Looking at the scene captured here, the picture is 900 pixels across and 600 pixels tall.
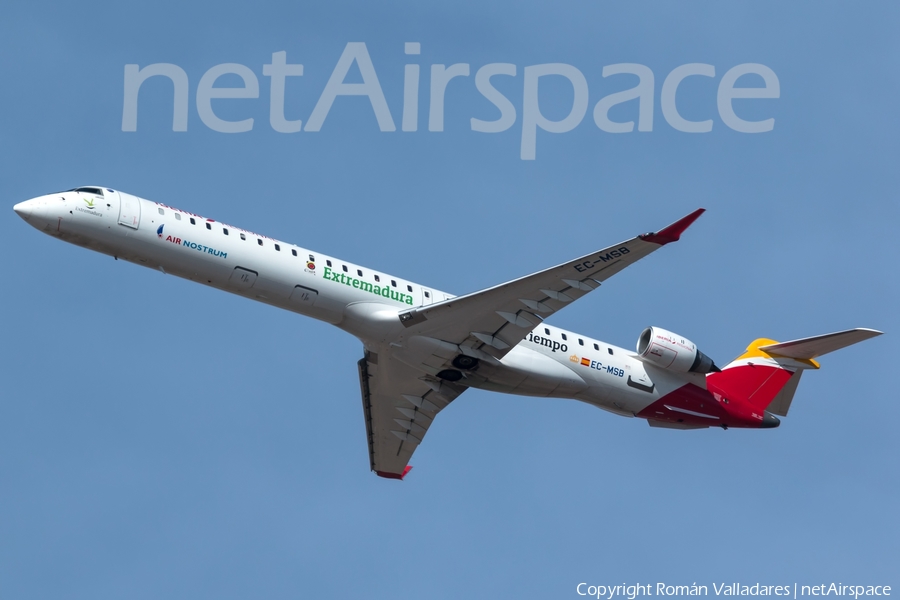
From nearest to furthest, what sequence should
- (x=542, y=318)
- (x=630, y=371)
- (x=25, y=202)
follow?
(x=25, y=202) → (x=542, y=318) → (x=630, y=371)

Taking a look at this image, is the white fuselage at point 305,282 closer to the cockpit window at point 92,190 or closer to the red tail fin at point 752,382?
the cockpit window at point 92,190

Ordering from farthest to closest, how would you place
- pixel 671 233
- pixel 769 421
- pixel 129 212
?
1. pixel 769 421
2. pixel 129 212
3. pixel 671 233

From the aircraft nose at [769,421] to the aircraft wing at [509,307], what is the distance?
9309 millimetres

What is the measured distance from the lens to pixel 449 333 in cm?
3084

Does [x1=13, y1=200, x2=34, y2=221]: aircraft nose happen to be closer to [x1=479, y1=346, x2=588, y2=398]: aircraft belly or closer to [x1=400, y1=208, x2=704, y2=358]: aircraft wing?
[x1=400, y1=208, x2=704, y2=358]: aircraft wing

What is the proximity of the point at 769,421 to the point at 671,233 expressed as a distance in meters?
11.3

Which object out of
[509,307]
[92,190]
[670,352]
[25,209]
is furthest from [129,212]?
[670,352]

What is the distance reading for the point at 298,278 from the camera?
29984 millimetres

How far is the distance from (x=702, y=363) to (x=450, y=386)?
7.23 metres

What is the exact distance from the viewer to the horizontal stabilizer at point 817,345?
32.2 meters

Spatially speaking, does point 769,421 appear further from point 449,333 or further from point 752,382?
point 449,333

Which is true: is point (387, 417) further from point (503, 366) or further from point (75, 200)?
point (75, 200)

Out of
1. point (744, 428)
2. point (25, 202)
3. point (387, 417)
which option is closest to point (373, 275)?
point (387, 417)

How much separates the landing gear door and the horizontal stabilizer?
19.0 metres
